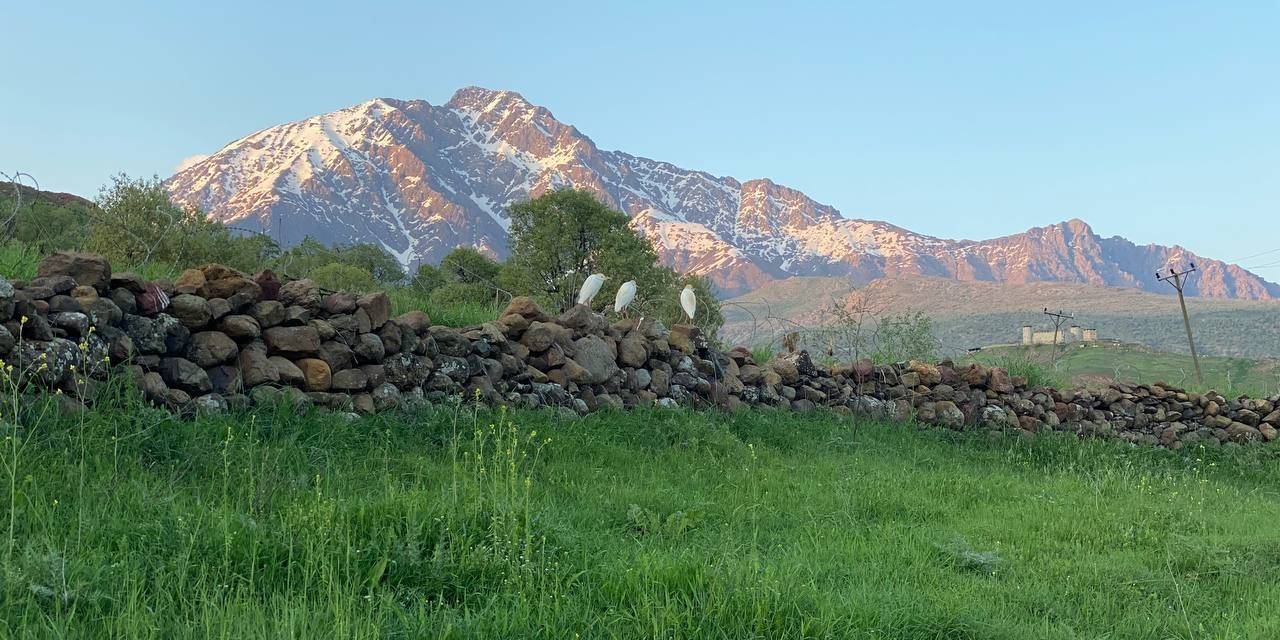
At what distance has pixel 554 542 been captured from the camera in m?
4.25

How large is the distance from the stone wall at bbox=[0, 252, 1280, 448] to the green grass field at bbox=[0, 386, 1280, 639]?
0.39 metres

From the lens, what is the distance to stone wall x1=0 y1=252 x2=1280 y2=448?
5480 millimetres

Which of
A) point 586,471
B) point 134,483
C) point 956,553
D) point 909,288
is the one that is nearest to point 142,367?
point 134,483

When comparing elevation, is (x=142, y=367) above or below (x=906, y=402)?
above

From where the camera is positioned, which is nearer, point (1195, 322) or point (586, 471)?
point (586, 471)

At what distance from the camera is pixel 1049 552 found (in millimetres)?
5379

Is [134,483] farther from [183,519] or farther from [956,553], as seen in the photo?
[956,553]

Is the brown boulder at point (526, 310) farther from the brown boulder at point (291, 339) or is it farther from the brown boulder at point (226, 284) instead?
the brown boulder at point (226, 284)

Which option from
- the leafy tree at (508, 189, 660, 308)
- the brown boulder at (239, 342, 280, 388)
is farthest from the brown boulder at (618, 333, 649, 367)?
the leafy tree at (508, 189, 660, 308)

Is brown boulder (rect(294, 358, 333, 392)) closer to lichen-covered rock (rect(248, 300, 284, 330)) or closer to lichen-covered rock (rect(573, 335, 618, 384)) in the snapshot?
lichen-covered rock (rect(248, 300, 284, 330))

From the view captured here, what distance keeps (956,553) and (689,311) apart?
6248 millimetres

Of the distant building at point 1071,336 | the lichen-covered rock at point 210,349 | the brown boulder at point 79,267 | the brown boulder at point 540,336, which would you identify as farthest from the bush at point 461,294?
the distant building at point 1071,336

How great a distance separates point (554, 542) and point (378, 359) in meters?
3.28

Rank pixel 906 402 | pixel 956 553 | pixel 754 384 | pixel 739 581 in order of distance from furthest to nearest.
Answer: pixel 906 402 → pixel 754 384 → pixel 956 553 → pixel 739 581
